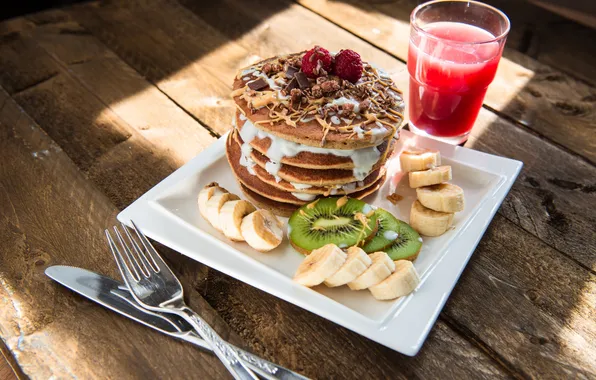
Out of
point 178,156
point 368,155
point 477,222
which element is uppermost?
point 368,155

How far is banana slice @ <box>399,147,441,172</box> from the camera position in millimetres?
1800

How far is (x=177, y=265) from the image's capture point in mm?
1610

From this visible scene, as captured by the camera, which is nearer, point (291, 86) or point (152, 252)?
point (152, 252)

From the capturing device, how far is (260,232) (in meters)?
1.57

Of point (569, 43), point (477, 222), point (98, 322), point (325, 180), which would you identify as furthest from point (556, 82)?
point (98, 322)

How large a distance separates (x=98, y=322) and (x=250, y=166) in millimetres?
675

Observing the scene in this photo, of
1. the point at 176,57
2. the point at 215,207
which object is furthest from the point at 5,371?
the point at 176,57

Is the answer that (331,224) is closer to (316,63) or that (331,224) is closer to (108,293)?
(316,63)

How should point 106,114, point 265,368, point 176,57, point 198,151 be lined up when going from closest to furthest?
1. point 265,368
2. point 198,151
3. point 106,114
4. point 176,57

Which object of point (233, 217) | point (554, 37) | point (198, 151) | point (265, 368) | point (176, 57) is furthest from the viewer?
point (554, 37)

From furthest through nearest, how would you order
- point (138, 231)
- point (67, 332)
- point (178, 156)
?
point (178, 156)
point (138, 231)
point (67, 332)

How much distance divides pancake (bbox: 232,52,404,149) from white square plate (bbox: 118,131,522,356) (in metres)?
0.32

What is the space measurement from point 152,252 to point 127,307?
0.19 metres

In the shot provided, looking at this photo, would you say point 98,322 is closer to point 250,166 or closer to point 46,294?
point 46,294
